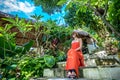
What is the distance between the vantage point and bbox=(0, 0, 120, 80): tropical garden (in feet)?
4.99

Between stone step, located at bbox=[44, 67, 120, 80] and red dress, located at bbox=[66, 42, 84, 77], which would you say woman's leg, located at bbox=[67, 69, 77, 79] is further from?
stone step, located at bbox=[44, 67, 120, 80]

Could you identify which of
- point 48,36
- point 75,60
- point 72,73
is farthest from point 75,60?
point 48,36

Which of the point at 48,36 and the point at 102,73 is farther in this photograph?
the point at 48,36

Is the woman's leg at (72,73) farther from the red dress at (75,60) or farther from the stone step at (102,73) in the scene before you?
the stone step at (102,73)

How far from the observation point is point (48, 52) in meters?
8.62

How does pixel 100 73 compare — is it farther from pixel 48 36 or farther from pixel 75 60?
pixel 48 36

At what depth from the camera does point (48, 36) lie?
30.3 feet

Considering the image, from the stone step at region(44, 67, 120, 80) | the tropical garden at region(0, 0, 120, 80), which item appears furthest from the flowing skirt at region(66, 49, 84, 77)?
the tropical garden at region(0, 0, 120, 80)

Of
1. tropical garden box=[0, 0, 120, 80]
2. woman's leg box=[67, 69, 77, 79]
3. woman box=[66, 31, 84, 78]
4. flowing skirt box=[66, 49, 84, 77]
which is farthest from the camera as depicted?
flowing skirt box=[66, 49, 84, 77]

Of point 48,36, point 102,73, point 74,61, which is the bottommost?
point 102,73

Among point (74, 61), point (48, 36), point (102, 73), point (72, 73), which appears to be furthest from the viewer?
point (48, 36)

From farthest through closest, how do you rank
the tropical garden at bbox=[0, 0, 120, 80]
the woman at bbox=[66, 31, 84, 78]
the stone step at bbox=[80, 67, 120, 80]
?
the woman at bbox=[66, 31, 84, 78] → the stone step at bbox=[80, 67, 120, 80] → the tropical garden at bbox=[0, 0, 120, 80]

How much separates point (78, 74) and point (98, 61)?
1030mm

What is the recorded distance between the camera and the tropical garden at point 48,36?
1521 mm
